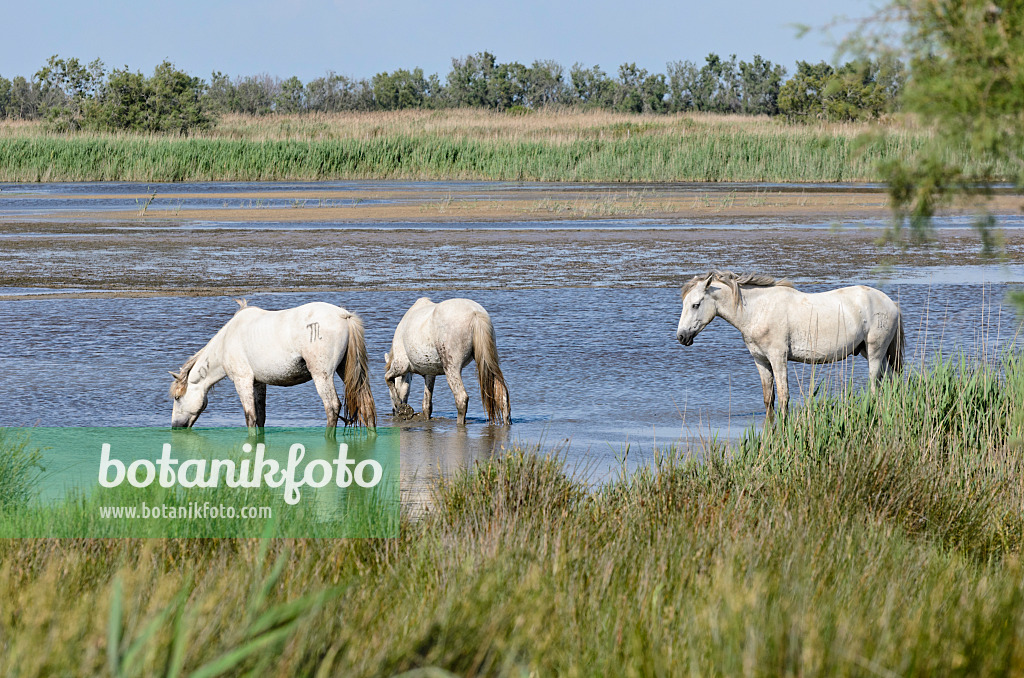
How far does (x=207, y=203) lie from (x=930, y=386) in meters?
30.0

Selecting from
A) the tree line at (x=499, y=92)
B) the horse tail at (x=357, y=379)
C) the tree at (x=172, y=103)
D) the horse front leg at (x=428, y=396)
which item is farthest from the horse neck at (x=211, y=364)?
the tree line at (x=499, y=92)

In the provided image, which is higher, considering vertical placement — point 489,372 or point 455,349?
point 455,349

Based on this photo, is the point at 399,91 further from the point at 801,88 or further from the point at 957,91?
the point at 957,91

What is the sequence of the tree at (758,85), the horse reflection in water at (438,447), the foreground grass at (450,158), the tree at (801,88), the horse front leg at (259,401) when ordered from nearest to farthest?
the horse reflection in water at (438,447) → the horse front leg at (259,401) → the foreground grass at (450,158) → the tree at (801,88) → the tree at (758,85)

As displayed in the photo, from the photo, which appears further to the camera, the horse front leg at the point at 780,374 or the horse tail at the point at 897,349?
the horse tail at the point at 897,349

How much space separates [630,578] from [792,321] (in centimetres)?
520

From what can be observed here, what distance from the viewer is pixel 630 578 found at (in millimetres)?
4590

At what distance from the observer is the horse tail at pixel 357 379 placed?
8836mm

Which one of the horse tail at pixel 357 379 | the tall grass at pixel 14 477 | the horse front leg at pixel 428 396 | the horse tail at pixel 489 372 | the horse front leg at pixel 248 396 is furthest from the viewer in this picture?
the horse front leg at pixel 428 396

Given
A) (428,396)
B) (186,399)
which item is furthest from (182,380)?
(428,396)

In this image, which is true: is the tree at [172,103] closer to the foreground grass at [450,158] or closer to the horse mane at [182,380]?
the foreground grass at [450,158]

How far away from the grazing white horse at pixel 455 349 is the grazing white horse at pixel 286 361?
90 cm

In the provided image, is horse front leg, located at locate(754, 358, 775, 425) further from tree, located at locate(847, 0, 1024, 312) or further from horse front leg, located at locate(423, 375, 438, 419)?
tree, located at locate(847, 0, 1024, 312)

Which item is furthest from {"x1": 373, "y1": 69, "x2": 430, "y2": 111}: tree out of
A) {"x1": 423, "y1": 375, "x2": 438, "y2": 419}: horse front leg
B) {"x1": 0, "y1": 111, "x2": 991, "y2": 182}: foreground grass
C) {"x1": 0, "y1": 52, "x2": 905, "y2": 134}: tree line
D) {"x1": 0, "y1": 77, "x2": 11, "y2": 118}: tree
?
{"x1": 423, "y1": 375, "x2": 438, "y2": 419}: horse front leg
